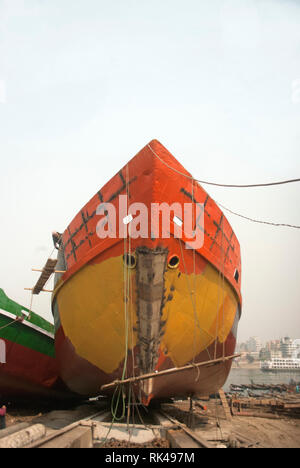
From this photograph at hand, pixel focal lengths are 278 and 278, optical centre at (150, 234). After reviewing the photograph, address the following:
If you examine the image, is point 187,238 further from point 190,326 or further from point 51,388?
point 51,388

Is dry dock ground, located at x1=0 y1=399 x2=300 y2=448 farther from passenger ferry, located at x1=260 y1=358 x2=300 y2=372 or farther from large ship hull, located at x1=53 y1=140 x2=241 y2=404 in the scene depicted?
passenger ferry, located at x1=260 y1=358 x2=300 y2=372

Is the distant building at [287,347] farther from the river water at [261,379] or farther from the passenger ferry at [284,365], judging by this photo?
the river water at [261,379]

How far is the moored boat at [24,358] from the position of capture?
9047mm

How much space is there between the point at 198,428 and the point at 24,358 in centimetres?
601

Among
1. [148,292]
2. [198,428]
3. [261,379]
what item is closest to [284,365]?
[261,379]

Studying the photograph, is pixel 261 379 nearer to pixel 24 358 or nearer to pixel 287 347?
pixel 24 358

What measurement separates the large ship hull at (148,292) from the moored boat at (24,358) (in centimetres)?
358

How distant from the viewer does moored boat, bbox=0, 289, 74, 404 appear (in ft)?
29.7

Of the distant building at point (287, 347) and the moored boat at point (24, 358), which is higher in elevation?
the moored boat at point (24, 358)

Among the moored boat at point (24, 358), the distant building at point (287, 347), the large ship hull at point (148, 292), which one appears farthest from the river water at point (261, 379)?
the distant building at point (287, 347)

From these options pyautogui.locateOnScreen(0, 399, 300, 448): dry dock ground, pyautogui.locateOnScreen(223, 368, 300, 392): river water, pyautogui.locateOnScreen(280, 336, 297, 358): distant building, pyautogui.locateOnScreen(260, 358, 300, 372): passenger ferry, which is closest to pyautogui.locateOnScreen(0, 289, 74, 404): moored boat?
pyautogui.locateOnScreen(0, 399, 300, 448): dry dock ground

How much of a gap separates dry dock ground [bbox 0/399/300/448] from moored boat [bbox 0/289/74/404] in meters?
0.64
